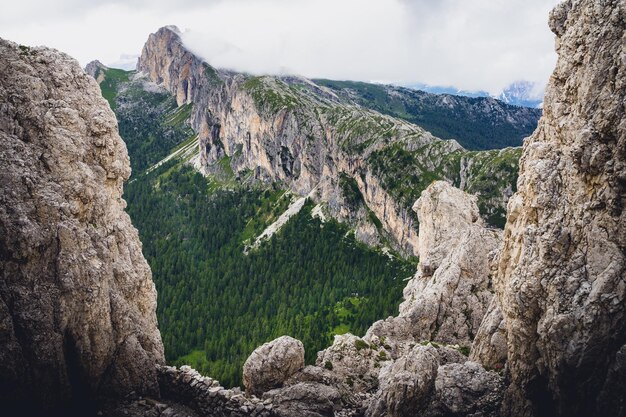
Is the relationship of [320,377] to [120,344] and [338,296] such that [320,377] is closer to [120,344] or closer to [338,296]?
[120,344]

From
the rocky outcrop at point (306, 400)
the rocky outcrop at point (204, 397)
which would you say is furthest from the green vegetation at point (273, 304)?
the rocky outcrop at point (204, 397)

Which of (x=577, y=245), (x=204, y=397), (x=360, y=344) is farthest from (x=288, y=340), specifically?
(x=577, y=245)

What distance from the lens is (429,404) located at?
35719mm

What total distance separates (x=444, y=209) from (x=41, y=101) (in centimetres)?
7044

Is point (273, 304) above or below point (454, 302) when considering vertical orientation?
below

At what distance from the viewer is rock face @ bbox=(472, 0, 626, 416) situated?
2770 cm

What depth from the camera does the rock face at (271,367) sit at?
1657 inches

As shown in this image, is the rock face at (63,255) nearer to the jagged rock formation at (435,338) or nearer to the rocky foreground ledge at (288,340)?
the rocky foreground ledge at (288,340)

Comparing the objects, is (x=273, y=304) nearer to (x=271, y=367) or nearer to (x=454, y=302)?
(x=454, y=302)

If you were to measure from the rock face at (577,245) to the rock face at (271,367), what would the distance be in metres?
17.7

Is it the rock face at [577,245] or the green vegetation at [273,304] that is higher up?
the rock face at [577,245]

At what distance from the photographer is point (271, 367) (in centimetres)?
4225

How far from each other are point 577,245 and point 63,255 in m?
32.9

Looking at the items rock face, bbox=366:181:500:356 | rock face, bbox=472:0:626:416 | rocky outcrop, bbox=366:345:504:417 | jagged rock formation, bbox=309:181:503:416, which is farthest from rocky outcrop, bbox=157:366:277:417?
rock face, bbox=366:181:500:356
